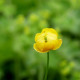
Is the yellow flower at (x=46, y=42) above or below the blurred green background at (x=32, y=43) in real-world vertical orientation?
above

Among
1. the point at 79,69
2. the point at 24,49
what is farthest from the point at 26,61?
the point at 79,69

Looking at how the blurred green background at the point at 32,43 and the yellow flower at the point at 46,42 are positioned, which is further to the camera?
the blurred green background at the point at 32,43

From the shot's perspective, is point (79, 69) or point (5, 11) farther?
point (5, 11)

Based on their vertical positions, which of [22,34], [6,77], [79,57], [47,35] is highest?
[47,35]

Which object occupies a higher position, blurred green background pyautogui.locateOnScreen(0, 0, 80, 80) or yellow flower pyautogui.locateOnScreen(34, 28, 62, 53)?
yellow flower pyautogui.locateOnScreen(34, 28, 62, 53)

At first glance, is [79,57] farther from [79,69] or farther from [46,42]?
[46,42]

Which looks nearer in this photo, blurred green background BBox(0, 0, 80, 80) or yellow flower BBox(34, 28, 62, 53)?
yellow flower BBox(34, 28, 62, 53)

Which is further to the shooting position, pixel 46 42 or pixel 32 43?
pixel 32 43

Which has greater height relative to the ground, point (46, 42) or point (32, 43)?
point (46, 42)
